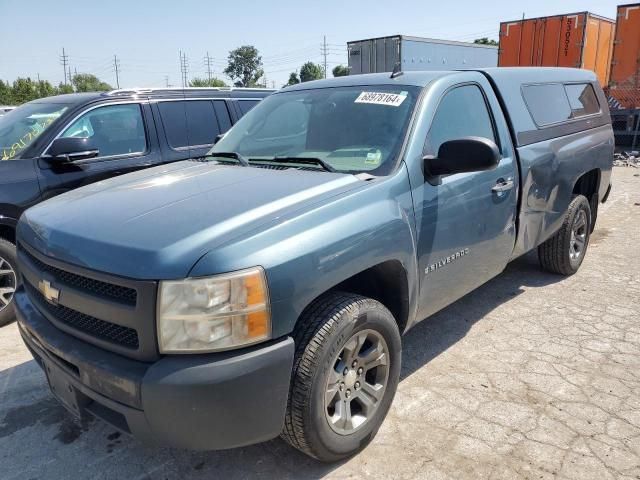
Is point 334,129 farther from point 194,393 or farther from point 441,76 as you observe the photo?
point 194,393

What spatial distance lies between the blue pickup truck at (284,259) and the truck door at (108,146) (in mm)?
1488

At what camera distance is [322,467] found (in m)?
2.51

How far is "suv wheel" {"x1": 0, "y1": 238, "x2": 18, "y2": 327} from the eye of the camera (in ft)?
13.6

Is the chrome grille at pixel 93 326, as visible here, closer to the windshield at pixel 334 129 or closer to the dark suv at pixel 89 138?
the windshield at pixel 334 129

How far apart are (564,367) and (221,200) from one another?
8.04 ft

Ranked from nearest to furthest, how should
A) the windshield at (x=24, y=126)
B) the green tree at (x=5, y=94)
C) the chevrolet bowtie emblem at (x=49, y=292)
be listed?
the chevrolet bowtie emblem at (x=49, y=292)
the windshield at (x=24, y=126)
the green tree at (x=5, y=94)

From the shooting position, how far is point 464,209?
3.11m

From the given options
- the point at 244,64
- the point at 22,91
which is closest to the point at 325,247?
the point at 22,91

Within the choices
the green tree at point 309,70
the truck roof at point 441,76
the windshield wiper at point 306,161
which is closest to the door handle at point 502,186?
the truck roof at point 441,76

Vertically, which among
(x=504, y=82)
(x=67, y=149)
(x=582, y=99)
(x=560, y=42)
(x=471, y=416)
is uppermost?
(x=560, y=42)

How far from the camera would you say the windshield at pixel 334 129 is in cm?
290

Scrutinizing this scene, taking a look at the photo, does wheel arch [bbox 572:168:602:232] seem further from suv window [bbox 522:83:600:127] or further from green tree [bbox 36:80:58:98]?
green tree [bbox 36:80:58:98]

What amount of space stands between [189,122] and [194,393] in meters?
3.99

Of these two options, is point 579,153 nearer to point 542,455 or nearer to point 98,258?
point 542,455
